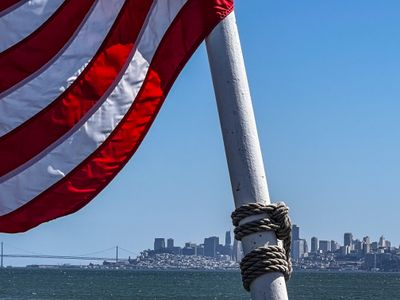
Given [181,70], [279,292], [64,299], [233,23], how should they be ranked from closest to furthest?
[279,292], [233,23], [181,70], [64,299]

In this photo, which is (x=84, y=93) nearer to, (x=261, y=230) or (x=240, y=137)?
(x=240, y=137)

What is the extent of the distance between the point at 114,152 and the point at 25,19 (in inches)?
22.2

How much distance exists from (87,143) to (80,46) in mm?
342

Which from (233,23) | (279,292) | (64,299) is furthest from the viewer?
(64,299)

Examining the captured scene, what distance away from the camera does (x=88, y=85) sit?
409 centimetres

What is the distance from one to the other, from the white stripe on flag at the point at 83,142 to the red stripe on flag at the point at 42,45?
244 mm

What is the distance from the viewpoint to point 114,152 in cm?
412

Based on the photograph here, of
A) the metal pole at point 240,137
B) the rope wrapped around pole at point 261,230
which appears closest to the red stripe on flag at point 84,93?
the metal pole at point 240,137

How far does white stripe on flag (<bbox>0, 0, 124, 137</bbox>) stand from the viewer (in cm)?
404

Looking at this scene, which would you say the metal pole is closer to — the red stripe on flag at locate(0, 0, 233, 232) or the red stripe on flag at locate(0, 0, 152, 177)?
the red stripe on flag at locate(0, 0, 233, 232)

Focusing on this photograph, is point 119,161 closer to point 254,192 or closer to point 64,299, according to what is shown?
point 254,192

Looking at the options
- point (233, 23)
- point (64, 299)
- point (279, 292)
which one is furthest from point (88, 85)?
point (64, 299)

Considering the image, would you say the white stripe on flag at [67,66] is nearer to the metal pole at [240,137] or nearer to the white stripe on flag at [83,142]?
the white stripe on flag at [83,142]

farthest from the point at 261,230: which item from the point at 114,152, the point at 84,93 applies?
the point at 84,93
